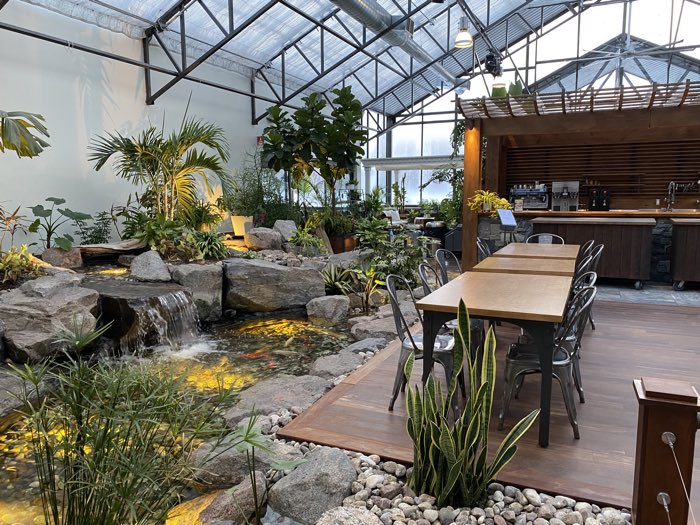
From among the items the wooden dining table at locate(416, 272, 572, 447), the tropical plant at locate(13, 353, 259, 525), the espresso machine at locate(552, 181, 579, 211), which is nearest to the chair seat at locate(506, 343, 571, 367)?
the wooden dining table at locate(416, 272, 572, 447)

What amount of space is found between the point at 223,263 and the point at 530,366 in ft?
16.5

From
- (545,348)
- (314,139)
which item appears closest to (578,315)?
(545,348)

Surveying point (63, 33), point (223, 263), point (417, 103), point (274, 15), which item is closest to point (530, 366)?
point (223, 263)

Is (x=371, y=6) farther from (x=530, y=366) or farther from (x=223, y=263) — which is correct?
(x=530, y=366)

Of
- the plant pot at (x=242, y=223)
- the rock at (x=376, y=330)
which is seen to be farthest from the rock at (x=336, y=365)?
→ the plant pot at (x=242, y=223)

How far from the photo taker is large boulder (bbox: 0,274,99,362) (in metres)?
4.63

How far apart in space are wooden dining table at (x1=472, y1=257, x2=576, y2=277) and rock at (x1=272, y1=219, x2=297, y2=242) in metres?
5.56

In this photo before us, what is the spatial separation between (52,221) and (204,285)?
10.4 feet

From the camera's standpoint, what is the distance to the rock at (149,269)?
6.35 m

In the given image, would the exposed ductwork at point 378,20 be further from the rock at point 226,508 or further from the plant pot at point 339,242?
the rock at point 226,508

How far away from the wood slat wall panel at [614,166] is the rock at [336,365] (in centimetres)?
651

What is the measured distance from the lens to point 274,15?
36.0 feet

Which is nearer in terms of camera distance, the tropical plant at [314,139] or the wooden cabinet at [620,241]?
the wooden cabinet at [620,241]

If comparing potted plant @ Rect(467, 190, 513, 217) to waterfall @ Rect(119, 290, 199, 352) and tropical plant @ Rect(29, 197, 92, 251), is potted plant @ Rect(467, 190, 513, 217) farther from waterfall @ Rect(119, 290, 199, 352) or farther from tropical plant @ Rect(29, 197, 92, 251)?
tropical plant @ Rect(29, 197, 92, 251)
